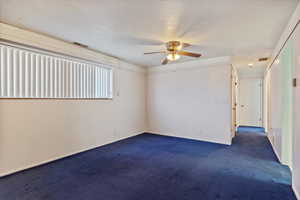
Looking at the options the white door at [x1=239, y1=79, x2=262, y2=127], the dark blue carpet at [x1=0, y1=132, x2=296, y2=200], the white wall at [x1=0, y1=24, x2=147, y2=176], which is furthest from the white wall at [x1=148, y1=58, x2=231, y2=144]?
the white door at [x1=239, y1=79, x2=262, y2=127]

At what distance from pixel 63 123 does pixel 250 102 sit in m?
7.64

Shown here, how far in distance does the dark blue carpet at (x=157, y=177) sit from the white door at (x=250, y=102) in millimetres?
3970

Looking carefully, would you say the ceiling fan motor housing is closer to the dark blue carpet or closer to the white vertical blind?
the white vertical blind

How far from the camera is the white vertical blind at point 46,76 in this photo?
266cm

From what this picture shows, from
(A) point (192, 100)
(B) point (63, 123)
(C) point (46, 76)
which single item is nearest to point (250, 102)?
(A) point (192, 100)

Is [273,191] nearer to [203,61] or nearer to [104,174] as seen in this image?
[104,174]

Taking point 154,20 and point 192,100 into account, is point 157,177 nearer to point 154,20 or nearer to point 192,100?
point 154,20

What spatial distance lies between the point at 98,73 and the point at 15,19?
6.93 feet

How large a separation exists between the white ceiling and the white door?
4398mm

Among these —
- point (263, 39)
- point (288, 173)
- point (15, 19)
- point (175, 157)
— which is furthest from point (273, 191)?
point (15, 19)

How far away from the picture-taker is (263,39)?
3.15m

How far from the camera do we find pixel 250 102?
7.40 m

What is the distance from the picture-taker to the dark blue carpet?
2080 mm

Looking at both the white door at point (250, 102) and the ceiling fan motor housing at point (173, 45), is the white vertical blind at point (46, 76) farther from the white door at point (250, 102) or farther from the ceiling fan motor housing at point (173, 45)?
the white door at point (250, 102)
